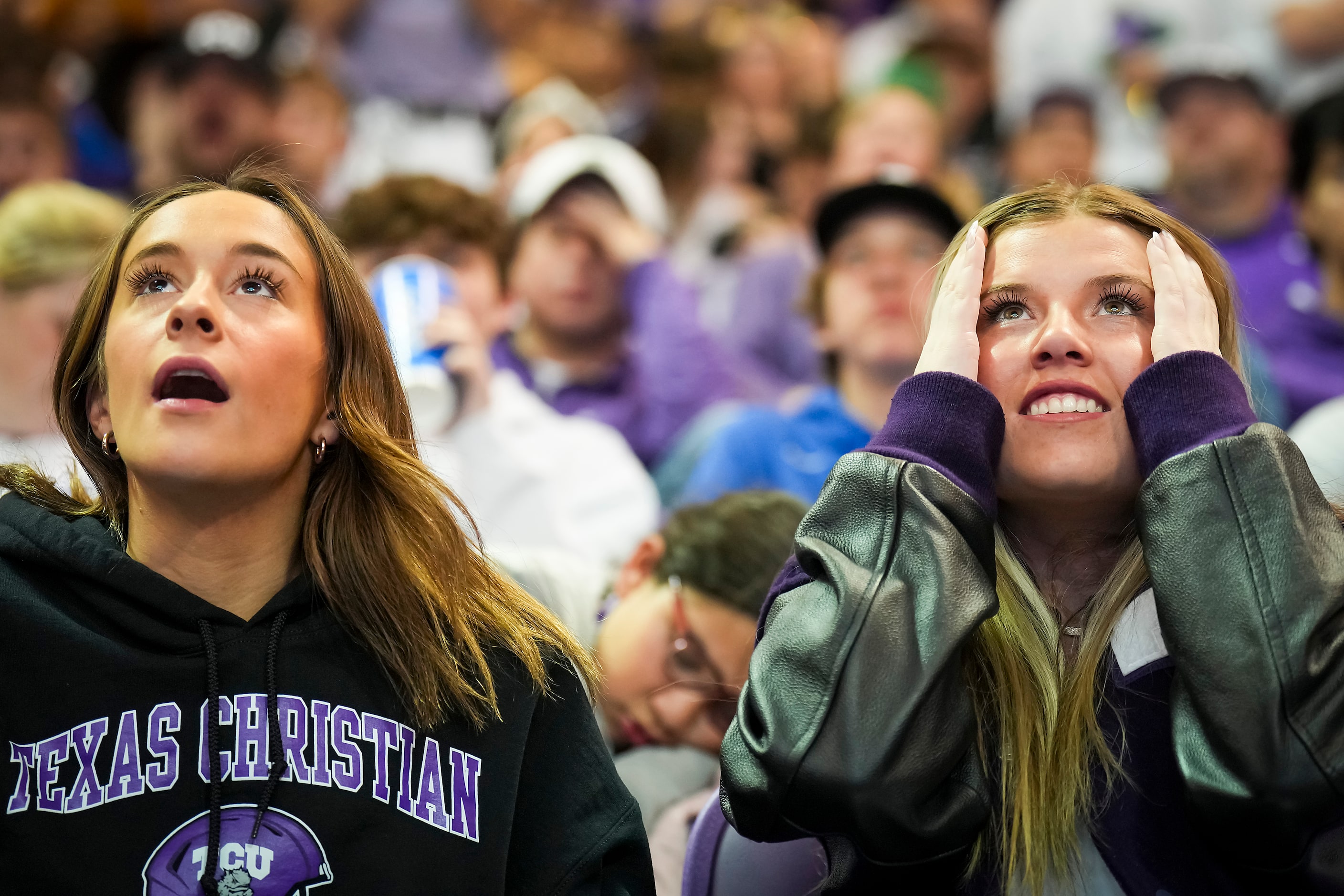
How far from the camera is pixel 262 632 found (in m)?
1.98

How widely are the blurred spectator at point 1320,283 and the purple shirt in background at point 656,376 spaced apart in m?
1.80

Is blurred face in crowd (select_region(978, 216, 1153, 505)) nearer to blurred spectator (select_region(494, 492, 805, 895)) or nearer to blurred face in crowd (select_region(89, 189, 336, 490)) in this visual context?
blurred spectator (select_region(494, 492, 805, 895))

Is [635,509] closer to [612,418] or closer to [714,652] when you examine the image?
[612,418]

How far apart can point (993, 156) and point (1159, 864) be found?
558cm

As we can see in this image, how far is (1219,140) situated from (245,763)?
4.47 meters

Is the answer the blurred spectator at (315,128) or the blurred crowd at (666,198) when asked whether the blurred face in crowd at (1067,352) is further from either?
the blurred spectator at (315,128)

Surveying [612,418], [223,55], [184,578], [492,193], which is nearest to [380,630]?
[184,578]

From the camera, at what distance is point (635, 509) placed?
407 centimetres

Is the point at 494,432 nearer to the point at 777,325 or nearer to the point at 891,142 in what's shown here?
the point at 777,325

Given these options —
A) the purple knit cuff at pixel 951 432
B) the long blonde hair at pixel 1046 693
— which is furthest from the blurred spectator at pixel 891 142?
the purple knit cuff at pixel 951 432

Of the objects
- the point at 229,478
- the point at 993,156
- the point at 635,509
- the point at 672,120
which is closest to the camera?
the point at 229,478

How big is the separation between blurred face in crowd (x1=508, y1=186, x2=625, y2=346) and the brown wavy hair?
2.57m

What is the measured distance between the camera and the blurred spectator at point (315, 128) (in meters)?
5.82

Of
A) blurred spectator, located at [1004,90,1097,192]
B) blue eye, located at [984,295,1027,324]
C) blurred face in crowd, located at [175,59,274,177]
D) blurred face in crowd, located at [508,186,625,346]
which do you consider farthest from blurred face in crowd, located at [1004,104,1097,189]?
blue eye, located at [984,295,1027,324]
